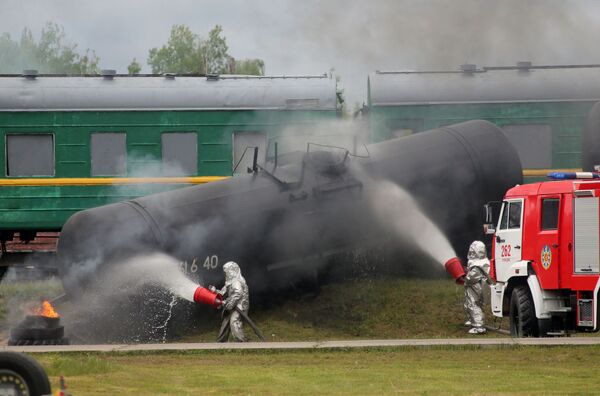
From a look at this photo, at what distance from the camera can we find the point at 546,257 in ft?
59.7

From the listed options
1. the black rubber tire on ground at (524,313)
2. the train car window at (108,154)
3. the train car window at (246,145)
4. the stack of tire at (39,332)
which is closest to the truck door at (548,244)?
the black rubber tire on ground at (524,313)

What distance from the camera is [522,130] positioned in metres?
25.5

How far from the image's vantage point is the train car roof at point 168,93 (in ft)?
83.3

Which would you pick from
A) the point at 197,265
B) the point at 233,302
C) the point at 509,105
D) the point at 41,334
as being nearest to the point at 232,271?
the point at 233,302

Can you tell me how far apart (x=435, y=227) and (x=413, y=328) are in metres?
2.69

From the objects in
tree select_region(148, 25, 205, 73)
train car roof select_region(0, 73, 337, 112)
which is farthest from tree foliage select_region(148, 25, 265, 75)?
train car roof select_region(0, 73, 337, 112)

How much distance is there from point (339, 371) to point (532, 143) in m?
12.6

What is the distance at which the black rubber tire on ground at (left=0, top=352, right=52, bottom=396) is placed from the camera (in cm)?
957

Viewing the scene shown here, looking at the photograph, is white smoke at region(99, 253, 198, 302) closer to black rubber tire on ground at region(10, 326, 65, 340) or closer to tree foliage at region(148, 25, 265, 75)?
black rubber tire on ground at region(10, 326, 65, 340)

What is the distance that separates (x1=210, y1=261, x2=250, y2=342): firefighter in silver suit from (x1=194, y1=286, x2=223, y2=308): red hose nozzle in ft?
0.34

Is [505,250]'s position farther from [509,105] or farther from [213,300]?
[509,105]

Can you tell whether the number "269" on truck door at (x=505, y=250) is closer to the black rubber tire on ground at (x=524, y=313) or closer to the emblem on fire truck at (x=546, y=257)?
the black rubber tire on ground at (x=524, y=313)

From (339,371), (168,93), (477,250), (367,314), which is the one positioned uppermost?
(168,93)

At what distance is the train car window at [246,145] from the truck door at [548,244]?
808 cm
